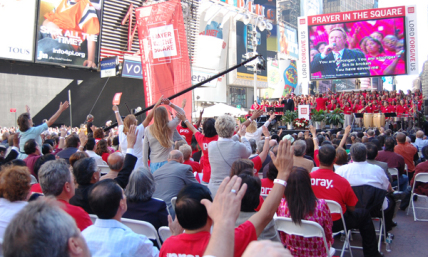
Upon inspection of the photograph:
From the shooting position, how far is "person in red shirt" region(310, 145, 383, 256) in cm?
359

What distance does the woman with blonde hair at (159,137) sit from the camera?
14.9ft

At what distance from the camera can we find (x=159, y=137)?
14.9ft

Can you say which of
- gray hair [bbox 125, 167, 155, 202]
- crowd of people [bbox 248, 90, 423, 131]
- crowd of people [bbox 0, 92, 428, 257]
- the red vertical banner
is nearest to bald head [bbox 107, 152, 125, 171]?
crowd of people [bbox 0, 92, 428, 257]

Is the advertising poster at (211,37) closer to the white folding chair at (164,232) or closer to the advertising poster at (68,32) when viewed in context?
the advertising poster at (68,32)

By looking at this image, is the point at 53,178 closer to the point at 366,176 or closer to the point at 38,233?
the point at 38,233

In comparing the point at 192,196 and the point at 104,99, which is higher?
the point at 104,99

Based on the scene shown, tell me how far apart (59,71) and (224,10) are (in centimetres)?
2096

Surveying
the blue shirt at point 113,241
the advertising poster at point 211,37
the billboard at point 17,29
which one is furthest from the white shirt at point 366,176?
the advertising poster at point 211,37

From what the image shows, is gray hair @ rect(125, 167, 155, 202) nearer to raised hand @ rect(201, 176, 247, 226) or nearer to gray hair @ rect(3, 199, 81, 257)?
raised hand @ rect(201, 176, 247, 226)

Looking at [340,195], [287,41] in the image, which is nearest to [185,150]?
[340,195]

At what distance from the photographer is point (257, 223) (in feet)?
6.26

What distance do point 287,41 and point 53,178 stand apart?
193 feet

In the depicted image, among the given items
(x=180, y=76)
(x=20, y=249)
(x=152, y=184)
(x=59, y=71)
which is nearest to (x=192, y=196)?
(x=20, y=249)

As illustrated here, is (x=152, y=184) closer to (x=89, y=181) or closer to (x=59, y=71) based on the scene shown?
(x=89, y=181)
